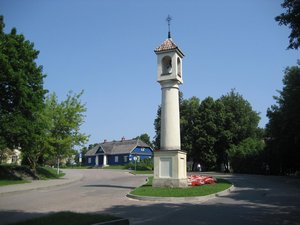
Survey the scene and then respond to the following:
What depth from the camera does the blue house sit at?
291 feet

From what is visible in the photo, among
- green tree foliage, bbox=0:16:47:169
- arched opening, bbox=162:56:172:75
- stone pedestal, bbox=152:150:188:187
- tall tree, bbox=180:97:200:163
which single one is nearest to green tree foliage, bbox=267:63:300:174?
arched opening, bbox=162:56:172:75

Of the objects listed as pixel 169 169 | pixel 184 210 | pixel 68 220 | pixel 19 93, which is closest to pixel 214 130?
pixel 19 93

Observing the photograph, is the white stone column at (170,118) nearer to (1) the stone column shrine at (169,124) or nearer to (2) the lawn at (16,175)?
(1) the stone column shrine at (169,124)

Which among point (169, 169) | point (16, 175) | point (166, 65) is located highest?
point (166, 65)

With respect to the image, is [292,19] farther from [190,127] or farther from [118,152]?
[118,152]

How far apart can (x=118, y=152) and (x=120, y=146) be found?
212 centimetres

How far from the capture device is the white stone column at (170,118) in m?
22.5

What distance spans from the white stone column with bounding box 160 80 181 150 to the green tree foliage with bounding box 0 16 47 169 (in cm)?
1138

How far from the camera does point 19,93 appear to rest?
28172 mm

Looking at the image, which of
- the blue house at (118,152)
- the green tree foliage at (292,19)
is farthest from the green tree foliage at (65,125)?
the blue house at (118,152)

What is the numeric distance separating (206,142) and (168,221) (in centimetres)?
4727

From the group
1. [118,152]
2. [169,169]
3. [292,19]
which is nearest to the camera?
[292,19]

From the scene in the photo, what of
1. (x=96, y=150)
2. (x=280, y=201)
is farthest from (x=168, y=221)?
(x=96, y=150)

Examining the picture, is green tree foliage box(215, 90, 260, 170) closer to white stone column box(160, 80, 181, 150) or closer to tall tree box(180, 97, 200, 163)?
tall tree box(180, 97, 200, 163)
